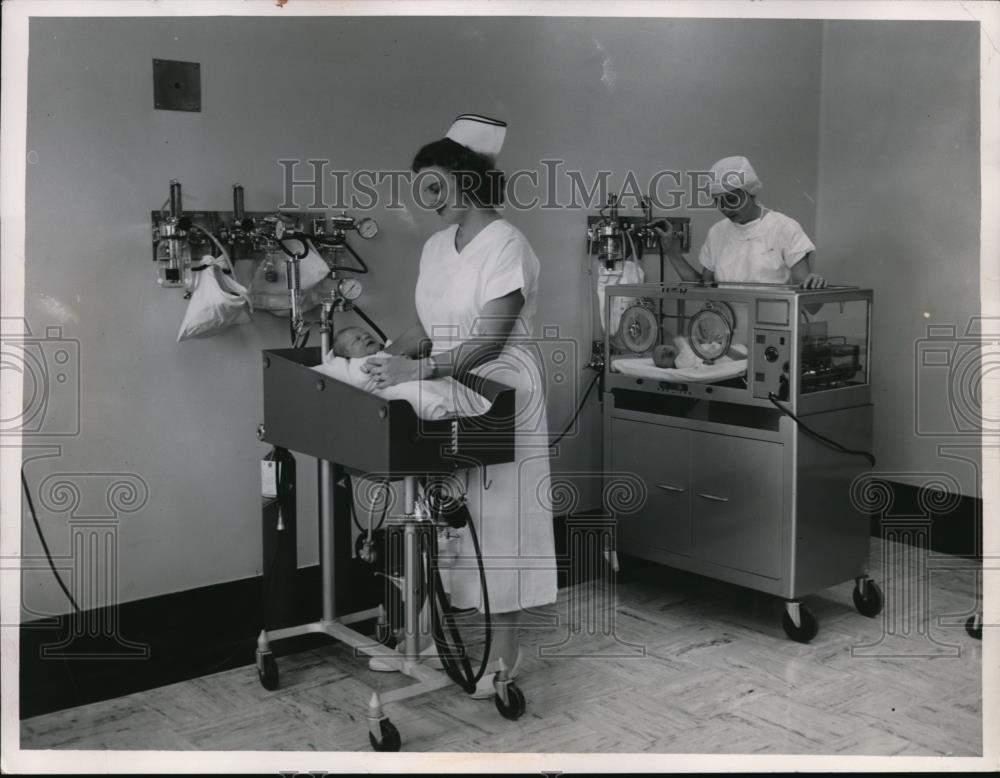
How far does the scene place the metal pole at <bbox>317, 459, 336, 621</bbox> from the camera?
301 cm

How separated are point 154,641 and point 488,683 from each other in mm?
960

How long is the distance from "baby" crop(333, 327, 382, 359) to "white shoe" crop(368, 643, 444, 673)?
0.74 metres

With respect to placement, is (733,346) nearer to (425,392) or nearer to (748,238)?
(748,238)

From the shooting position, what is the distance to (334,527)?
120 inches

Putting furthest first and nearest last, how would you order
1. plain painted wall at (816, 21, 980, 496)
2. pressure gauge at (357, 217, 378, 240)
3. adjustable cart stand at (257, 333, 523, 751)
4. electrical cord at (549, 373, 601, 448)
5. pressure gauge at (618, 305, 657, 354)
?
plain painted wall at (816, 21, 980, 496), electrical cord at (549, 373, 601, 448), pressure gauge at (618, 305, 657, 354), pressure gauge at (357, 217, 378, 240), adjustable cart stand at (257, 333, 523, 751)

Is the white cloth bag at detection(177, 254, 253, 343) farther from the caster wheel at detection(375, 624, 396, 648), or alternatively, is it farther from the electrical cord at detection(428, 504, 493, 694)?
the caster wheel at detection(375, 624, 396, 648)

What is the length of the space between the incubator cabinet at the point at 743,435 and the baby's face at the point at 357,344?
118cm

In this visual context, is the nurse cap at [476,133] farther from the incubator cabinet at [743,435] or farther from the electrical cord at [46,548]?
the electrical cord at [46,548]

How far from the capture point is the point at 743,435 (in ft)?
11.1

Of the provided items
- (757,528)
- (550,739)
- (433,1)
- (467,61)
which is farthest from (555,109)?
(550,739)

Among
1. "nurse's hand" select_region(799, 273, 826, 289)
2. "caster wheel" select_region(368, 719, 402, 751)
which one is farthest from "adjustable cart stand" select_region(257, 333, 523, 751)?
"nurse's hand" select_region(799, 273, 826, 289)

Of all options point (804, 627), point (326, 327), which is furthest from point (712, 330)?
point (326, 327)

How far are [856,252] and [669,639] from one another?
1.78 meters

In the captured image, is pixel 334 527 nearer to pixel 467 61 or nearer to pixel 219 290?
pixel 219 290
